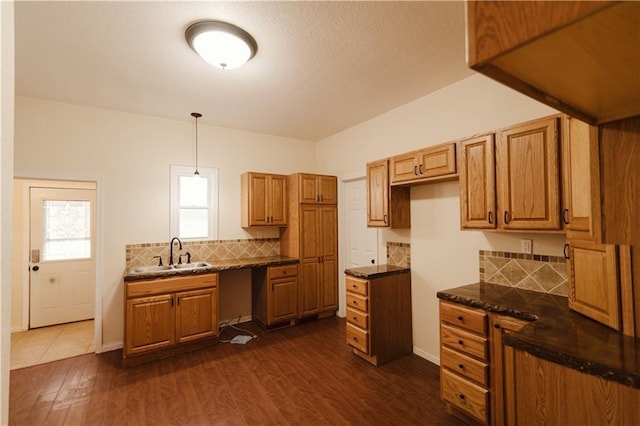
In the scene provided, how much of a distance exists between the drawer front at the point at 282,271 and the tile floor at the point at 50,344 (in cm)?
228

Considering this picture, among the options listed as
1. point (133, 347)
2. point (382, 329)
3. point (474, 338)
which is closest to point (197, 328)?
point (133, 347)

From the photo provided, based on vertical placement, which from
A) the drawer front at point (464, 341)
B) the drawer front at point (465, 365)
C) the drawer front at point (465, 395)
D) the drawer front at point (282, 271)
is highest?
the drawer front at point (282, 271)

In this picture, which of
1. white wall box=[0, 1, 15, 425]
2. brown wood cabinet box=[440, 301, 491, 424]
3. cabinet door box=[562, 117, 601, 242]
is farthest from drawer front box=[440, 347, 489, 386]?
white wall box=[0, 1, 15, 425]

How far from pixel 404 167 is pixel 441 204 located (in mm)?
543

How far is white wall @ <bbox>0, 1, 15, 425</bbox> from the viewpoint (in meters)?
0.65

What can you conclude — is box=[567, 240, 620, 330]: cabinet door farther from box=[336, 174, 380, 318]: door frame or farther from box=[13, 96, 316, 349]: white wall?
box=[13, 96, 316, 349]: white wall

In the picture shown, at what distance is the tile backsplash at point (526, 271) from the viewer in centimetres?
213

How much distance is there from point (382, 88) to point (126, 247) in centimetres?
357

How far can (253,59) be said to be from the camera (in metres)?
2.42

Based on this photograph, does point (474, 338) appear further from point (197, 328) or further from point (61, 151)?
point (61, 151)

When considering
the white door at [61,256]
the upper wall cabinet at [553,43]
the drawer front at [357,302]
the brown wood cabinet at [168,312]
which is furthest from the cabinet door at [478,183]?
the white door at [61,256]

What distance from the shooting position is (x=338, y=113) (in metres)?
3.71

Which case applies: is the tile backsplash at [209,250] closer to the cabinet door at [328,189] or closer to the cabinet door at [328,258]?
the cabinet door at [328,258]

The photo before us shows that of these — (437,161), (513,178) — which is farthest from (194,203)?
(513,178)
